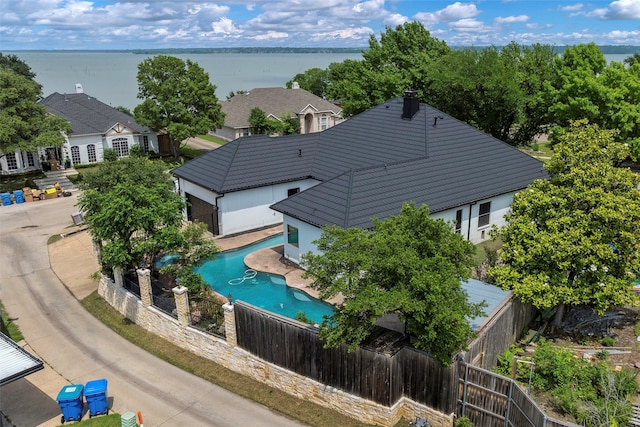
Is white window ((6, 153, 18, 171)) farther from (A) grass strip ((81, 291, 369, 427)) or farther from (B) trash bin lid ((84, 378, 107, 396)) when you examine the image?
(B) trash bin lid ((84, 378, 107, 396))

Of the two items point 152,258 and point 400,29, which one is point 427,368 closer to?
point 152,258

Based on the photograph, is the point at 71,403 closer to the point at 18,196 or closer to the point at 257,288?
the point at 257,288

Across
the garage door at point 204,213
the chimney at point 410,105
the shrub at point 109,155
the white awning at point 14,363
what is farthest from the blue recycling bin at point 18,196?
the chimney at point 410,105

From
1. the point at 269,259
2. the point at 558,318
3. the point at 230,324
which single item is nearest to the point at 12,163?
the point at 269,259

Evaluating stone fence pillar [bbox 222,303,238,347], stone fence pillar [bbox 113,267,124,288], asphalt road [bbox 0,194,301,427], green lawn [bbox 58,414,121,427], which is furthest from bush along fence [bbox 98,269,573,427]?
stone fence pillar [bbox 113,267,124,288]

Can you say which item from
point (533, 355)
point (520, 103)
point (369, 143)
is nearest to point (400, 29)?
point (520, 103)
